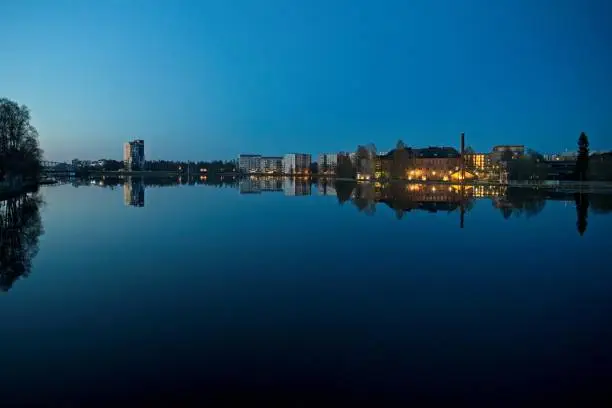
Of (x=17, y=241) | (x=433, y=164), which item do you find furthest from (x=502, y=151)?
(x=17, y=241)

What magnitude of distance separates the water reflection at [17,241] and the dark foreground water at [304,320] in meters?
0.14

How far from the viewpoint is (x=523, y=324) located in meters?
8.33

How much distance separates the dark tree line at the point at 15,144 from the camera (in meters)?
41.6

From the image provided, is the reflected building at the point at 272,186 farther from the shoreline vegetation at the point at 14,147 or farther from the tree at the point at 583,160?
the tree at the point at 583,160

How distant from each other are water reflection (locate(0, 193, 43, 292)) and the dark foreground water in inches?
5.5

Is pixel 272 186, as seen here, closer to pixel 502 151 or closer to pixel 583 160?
pixel 583 160

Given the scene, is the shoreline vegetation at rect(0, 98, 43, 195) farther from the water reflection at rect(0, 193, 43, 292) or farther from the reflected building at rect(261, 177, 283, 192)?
the reflected building at rect(261, 177, 283, 192)

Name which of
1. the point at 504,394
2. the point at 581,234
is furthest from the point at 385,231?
the point at 504,394

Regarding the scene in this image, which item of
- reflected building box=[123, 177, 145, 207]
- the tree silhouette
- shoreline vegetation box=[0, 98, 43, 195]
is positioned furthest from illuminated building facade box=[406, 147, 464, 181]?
shoreline vegetation box=[0, 98, 43, 195]

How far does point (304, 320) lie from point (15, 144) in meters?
48.7

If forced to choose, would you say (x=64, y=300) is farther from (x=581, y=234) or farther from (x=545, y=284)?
(x=581, y=234)

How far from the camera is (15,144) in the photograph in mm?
46438

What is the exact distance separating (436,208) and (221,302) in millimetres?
25137

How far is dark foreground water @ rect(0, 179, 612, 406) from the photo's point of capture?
594cm
